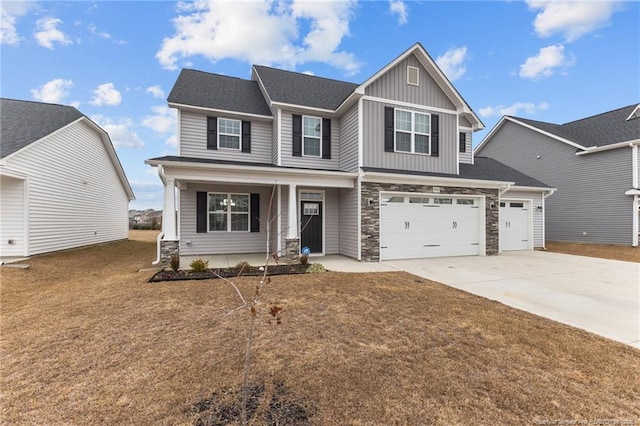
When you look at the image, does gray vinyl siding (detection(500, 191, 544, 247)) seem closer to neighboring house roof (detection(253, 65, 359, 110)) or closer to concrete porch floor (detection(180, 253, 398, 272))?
concrete porch floor (detection(180, 253, 398, 272))

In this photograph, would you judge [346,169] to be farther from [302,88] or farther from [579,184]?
[579,184]

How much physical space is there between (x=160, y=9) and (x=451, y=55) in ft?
47.6

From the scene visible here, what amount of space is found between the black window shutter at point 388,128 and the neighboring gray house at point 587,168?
1270 cm

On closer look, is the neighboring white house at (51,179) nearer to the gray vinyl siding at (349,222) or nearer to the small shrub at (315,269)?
the small shrub at (315,269)

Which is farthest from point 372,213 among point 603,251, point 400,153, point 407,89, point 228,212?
point 603,251

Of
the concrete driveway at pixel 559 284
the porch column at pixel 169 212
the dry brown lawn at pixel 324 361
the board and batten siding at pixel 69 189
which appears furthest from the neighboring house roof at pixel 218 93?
the concrete driveway at pixel 559 284

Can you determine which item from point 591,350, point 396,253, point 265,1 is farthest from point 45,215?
point 591,350

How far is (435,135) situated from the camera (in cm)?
1106

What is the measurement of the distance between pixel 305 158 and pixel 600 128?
58.8 feet

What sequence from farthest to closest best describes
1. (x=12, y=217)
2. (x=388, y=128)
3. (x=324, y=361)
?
(x=388, y=128)
(x=12, y=217)
(x=324, y=361)

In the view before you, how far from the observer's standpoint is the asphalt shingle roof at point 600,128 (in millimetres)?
14844

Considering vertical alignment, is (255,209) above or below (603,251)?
above

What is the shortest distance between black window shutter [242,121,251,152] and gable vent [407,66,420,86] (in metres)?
6.37

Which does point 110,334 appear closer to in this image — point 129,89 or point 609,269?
point 609,269
